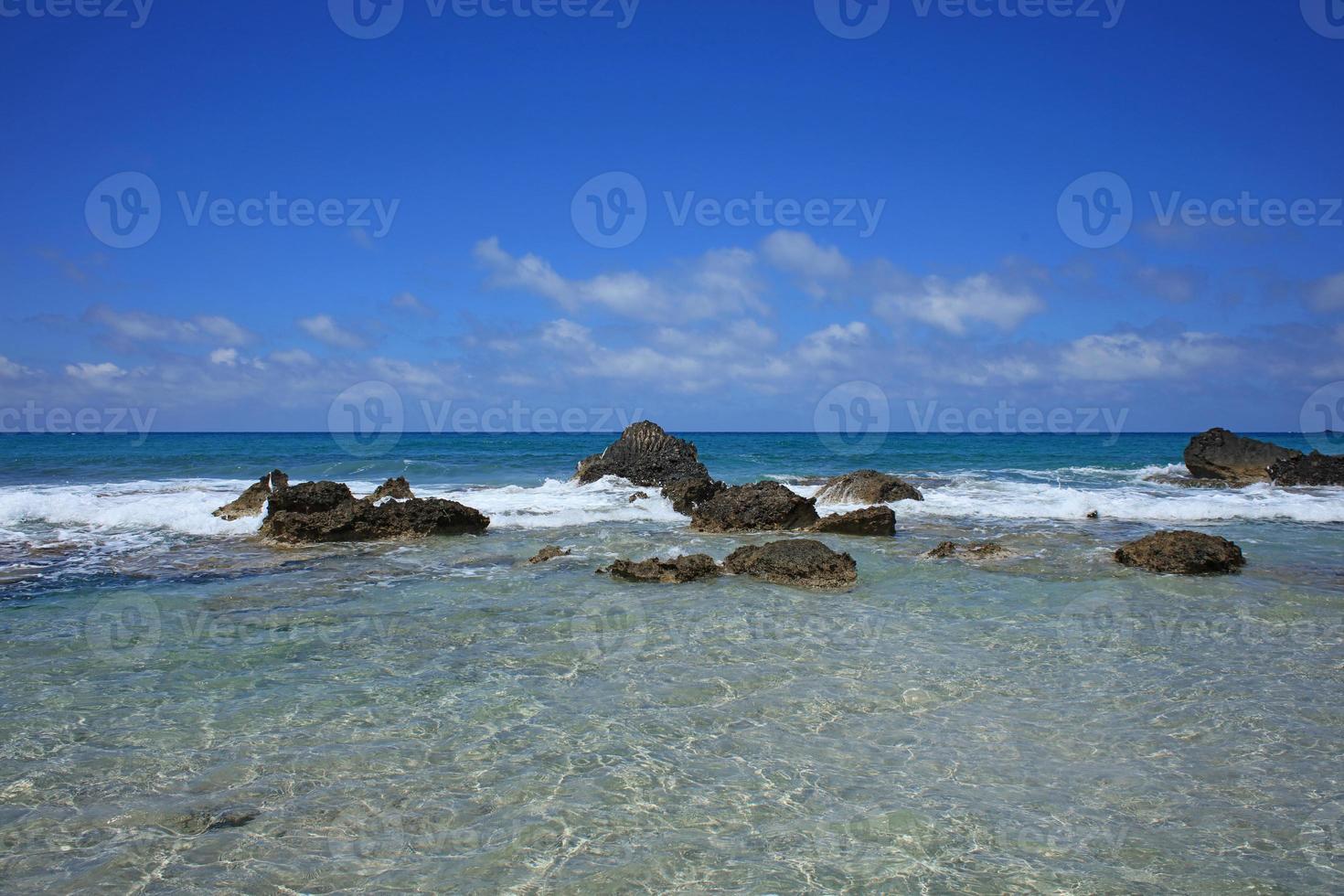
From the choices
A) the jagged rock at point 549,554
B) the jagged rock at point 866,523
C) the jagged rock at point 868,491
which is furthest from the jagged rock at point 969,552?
the jagged rock at point 868,491

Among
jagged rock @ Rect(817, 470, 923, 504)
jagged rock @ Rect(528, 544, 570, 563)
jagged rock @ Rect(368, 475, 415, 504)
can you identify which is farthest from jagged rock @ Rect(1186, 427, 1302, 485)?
jagged rock @ Rect(368, 475, 415, 504)

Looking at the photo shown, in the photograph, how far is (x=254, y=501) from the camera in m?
15.8

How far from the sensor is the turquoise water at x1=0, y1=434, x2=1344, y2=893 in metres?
3.76

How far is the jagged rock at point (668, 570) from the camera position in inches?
383

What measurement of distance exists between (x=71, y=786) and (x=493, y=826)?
91.0 inches

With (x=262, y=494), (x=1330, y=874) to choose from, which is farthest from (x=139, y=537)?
(x=1330, y=874)

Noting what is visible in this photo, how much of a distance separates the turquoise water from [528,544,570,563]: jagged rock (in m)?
0.23

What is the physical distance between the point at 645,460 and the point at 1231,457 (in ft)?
59.2

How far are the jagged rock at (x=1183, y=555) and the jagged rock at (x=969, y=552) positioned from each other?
4.83ft

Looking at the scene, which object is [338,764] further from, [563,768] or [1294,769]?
[1294,769]

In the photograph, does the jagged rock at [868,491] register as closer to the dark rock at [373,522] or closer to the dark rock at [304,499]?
the dark rock at [373,522]

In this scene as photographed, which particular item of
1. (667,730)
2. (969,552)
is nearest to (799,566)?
(969,552)

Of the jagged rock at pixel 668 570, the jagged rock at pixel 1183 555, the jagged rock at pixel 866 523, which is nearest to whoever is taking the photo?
the jagged rock at pixel 668 570

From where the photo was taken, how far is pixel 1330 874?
12.0ft
